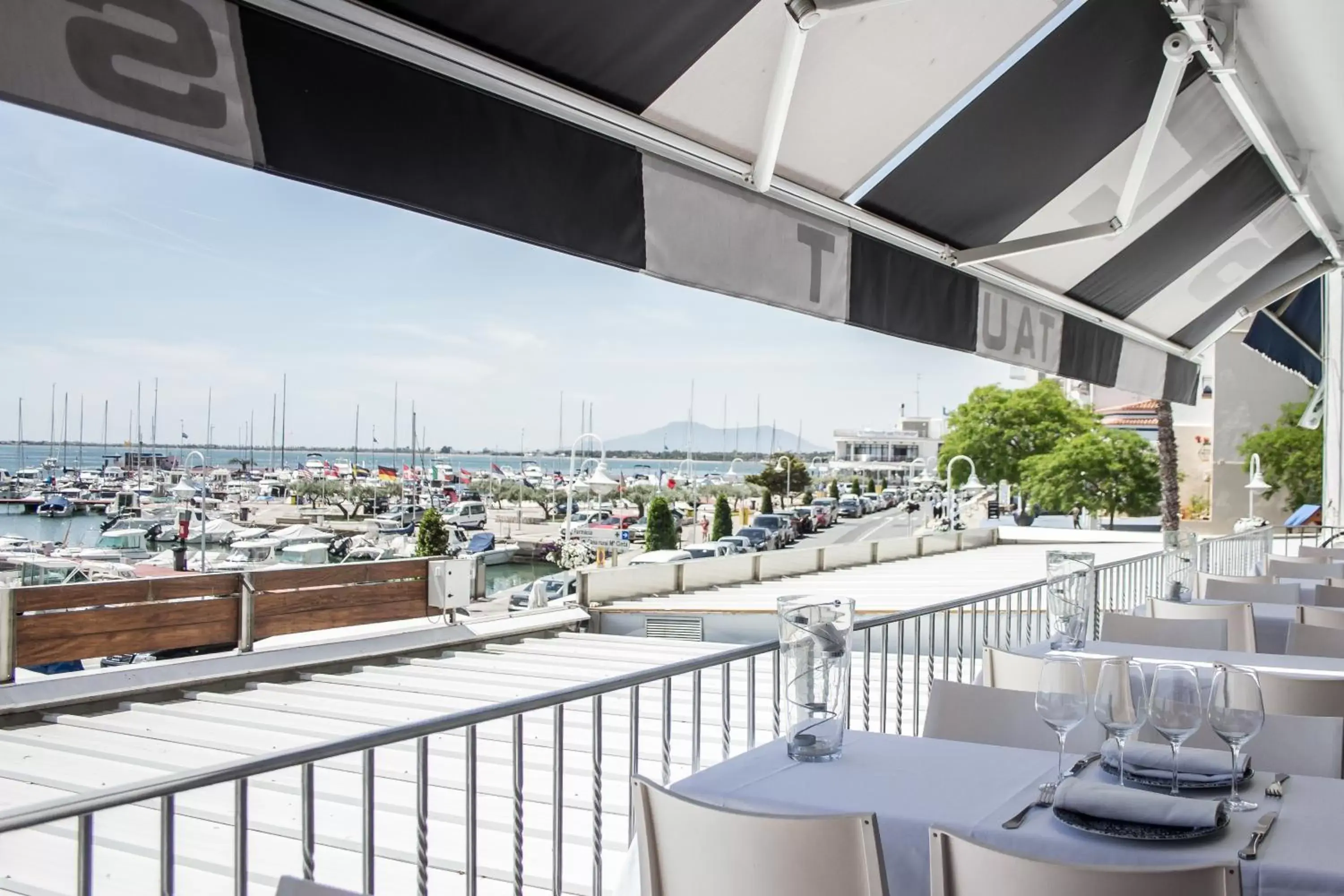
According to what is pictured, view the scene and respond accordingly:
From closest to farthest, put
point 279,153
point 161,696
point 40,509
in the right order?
1. point 279,153
2. point 161,696
3. point 40,509

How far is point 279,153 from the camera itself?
1696mm

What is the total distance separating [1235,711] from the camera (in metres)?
2.03

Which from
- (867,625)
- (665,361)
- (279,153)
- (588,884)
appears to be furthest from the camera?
(665,361)

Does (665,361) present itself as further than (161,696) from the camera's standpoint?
Yes

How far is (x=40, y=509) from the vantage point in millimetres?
55062

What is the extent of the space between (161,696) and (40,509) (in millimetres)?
53975

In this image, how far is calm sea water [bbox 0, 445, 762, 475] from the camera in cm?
6072

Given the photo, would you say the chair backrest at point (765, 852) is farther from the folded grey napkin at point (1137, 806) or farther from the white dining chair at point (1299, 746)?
the white dining chair at point (1299, 746)

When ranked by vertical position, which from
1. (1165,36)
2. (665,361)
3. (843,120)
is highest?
(665,361)

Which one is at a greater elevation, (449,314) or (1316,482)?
(449,314)

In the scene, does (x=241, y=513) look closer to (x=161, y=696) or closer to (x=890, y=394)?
(x=161, y=696)

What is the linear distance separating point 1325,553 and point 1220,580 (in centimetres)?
293

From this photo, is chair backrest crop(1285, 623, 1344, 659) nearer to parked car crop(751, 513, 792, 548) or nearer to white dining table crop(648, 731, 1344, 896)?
white dining table crop(648, 731, 1344, 896)

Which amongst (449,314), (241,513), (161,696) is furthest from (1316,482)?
(449,314)
